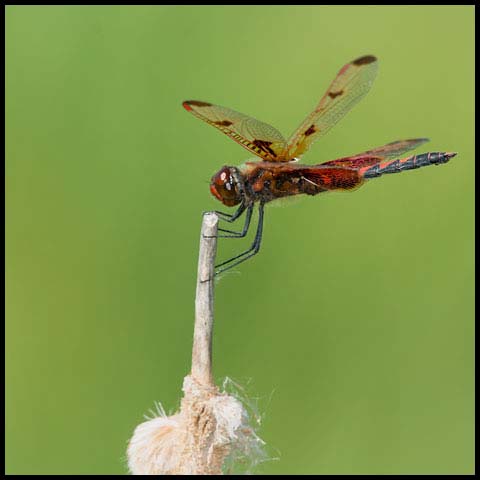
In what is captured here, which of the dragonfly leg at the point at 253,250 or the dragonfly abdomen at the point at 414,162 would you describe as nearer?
the dragonfly leg at the point at 253,250

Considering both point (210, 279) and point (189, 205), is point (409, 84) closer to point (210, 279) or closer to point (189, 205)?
point (189, 205)

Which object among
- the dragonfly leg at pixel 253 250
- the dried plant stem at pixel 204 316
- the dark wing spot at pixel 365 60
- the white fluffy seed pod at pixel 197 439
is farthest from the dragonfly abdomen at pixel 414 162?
the white fluffy seed pod at pixel 197 439

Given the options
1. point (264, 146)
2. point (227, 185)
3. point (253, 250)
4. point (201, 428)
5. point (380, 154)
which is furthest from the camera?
point (380, 154)

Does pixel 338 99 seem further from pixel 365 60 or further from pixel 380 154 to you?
pixel 380 154

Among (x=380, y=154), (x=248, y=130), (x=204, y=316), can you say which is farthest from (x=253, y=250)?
(x=204, y=316)

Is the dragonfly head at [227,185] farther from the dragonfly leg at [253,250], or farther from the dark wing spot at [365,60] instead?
the dark wing spot at [365,60]

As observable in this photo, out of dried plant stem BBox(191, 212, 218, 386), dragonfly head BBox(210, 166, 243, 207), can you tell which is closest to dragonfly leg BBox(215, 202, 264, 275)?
dragonfly head BBox(210, 166, 243, 207)
